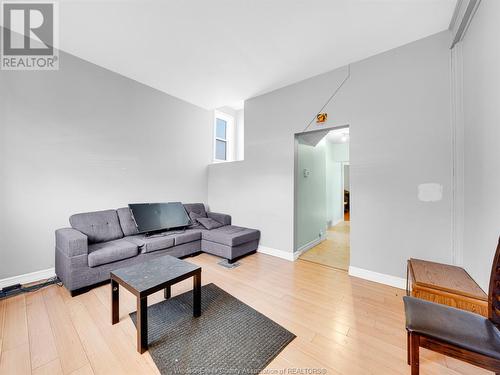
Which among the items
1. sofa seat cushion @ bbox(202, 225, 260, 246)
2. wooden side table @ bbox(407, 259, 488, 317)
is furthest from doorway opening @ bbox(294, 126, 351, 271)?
wooden side table @ bbox(407, 259, 488, 317)

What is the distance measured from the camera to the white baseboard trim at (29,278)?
232cm

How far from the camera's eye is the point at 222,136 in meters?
5.41

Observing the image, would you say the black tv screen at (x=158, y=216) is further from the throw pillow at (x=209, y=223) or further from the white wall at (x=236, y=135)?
the white wall at (x=236, y=135)

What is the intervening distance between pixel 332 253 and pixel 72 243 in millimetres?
3855

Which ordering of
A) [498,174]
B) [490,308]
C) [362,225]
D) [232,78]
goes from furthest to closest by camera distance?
1. [232,78]
2. [362,225]
3. [498,174]
4. [490,308]

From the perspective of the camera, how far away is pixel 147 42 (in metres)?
2.57

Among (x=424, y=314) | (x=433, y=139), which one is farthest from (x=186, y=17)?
(x=424, y=314)

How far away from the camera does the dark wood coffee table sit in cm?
147

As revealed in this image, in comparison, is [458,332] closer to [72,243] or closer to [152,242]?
[152,242]

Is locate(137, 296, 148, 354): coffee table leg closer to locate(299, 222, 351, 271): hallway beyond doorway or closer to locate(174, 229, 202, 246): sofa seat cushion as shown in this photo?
locate(174, 229, 202, 246): sofa seat cushion

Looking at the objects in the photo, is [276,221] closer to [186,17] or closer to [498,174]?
[498,174]

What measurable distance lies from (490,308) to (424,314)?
40 cm

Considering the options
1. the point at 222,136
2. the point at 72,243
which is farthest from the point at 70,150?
the point at 222,136
